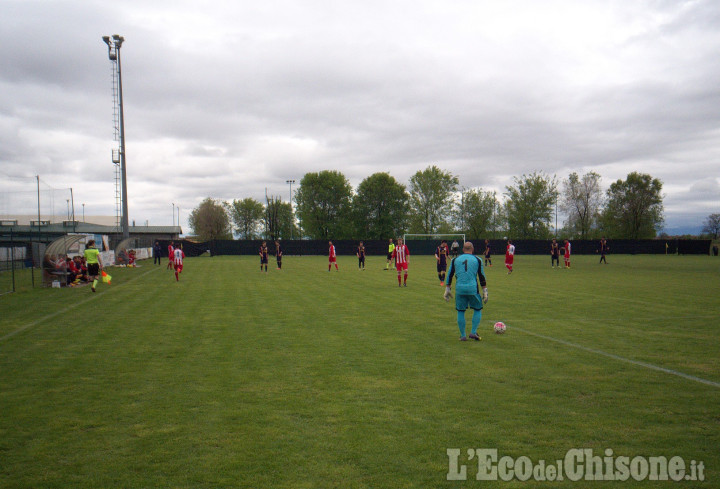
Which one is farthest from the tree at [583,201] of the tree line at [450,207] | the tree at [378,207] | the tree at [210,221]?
the tree at [210,221]

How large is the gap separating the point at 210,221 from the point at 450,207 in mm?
50402

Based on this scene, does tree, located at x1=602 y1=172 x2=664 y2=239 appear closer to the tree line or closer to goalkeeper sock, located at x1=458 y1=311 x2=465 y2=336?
the tree line

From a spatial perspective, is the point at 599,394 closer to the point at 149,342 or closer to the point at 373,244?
the point at 149,342

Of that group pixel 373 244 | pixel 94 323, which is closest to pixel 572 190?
pixel 373 244

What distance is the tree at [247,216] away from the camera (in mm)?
121312

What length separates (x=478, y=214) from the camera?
8725cm

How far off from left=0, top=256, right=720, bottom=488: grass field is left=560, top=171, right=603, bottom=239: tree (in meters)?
78.2

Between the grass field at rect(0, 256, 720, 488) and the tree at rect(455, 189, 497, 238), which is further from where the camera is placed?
the tree at rect(455, 189, 497, 238)

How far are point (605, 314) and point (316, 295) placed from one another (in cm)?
977

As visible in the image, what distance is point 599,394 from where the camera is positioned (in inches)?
247

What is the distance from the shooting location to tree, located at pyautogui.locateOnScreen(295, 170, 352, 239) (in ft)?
286

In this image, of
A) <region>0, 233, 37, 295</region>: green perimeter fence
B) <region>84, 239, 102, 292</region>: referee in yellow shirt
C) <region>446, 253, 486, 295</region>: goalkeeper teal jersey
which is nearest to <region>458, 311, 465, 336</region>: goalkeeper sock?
<region>446, 253, 486, 295</region>: goalkeeper teal jersey

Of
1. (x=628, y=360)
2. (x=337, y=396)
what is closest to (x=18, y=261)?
(x=337, y=396)

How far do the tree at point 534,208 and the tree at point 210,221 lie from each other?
60.3 m
